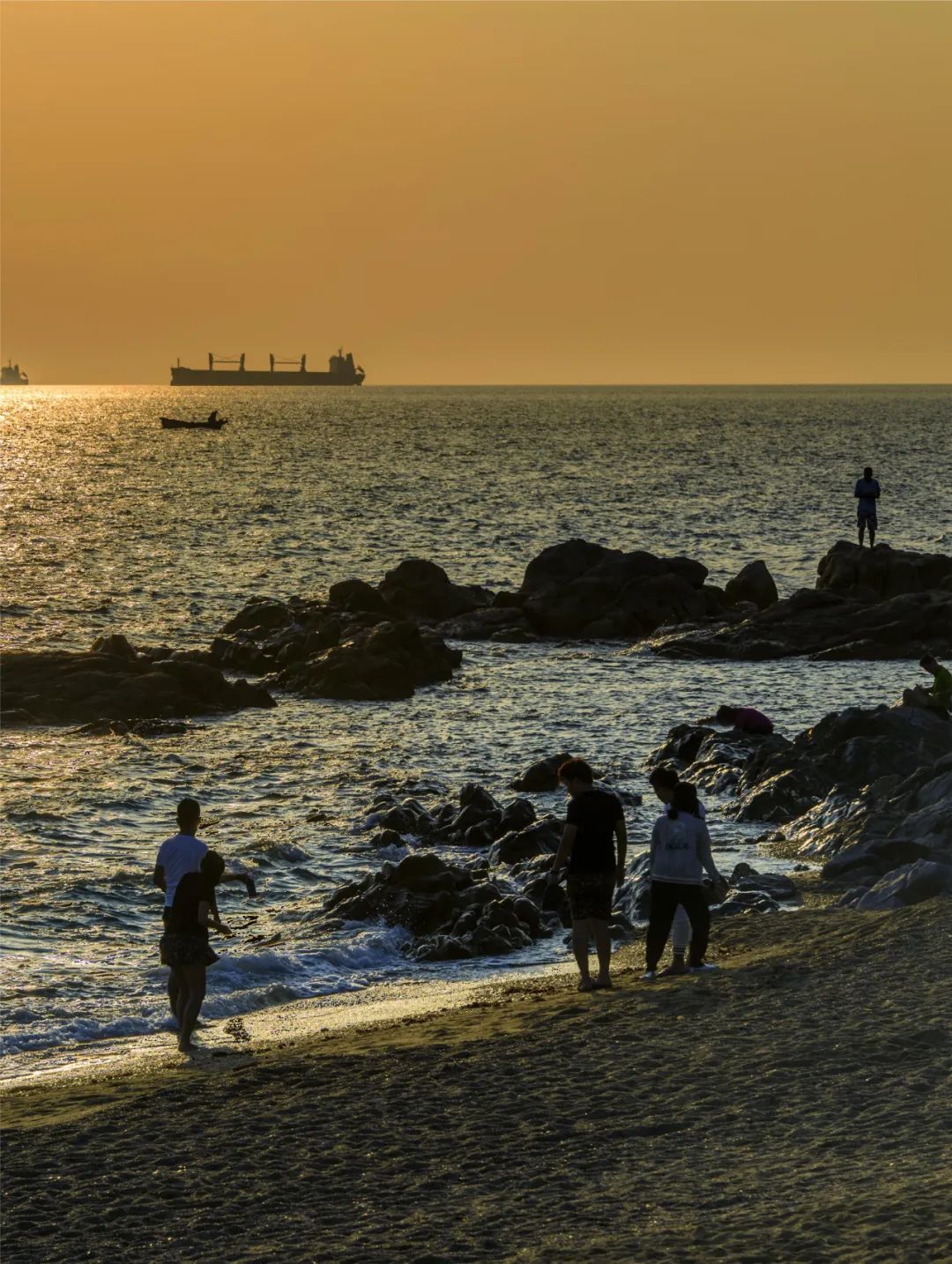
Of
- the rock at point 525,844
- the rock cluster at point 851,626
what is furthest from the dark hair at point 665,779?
the rock cluster at point 851,626

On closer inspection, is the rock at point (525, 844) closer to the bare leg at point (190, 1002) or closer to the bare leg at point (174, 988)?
the bare leg at point (174, 988)

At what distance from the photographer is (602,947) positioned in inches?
537

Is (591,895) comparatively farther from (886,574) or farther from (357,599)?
(886,574)

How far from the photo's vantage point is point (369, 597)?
43.1 meters

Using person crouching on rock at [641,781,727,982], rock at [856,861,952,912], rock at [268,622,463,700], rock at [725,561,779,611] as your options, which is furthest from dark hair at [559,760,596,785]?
rock at [725,561,779,611]

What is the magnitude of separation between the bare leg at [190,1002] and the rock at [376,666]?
20.7m

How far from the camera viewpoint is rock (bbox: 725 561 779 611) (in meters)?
44.9

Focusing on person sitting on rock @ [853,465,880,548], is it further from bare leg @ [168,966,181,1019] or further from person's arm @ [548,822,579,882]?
bare leg @ [168,966,181,1019]

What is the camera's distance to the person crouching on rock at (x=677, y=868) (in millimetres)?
13422

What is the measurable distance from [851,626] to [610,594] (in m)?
7.18

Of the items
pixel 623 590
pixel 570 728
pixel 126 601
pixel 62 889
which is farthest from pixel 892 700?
pixel 126 601

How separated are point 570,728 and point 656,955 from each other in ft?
52.6

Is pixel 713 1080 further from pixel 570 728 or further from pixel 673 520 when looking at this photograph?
pixel 673 520

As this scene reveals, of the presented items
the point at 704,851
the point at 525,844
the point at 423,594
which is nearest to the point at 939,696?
the point at 525,844
